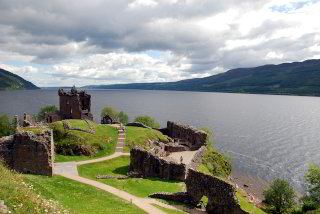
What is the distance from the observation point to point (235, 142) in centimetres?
12812

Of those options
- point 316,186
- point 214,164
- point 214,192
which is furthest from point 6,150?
point 316,186

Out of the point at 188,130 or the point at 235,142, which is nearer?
the point at 188,130

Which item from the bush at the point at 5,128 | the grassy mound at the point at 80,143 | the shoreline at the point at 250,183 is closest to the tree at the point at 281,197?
the shoreline at the point at 250,183

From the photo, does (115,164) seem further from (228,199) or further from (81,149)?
(228,199)

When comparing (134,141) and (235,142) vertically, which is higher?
(134,141)

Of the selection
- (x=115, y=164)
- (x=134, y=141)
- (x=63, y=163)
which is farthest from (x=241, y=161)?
(x=63, y=163)

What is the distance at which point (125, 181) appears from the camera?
43.2 m

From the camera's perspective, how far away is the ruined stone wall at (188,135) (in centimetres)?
7205

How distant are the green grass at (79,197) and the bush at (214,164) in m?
31.0

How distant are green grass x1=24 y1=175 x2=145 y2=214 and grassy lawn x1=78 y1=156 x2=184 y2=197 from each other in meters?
4.54

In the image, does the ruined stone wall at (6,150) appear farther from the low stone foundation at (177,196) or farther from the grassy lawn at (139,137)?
the grassy lawn at (139,137)

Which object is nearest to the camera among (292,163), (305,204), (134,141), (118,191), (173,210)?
(173,210)

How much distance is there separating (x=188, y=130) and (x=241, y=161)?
32.9 meters

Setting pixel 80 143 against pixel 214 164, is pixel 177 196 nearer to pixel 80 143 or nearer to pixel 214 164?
pixel 80 143
